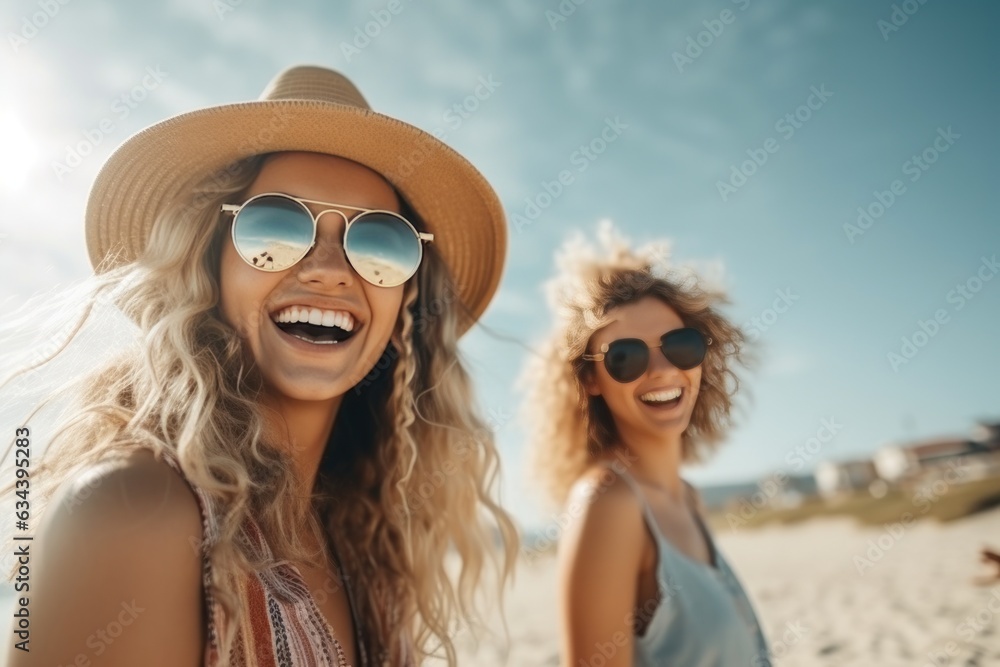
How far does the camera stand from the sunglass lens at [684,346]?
249 cm

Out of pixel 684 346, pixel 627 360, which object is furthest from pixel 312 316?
pixel 684 346

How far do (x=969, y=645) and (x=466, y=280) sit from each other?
20.3 feet

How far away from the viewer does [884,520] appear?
24812 mm

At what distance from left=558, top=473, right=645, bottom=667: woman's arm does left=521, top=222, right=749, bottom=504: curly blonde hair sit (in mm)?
422

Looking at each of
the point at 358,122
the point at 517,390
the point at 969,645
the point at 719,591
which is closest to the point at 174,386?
the point at 358,122

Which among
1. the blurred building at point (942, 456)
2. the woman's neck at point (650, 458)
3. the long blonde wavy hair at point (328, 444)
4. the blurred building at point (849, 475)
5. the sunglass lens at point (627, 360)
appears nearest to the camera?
the long blonde wavy hair at point (328, 444)

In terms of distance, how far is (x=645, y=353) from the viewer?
2473 mm

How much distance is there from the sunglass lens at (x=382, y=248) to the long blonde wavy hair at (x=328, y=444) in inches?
13.9

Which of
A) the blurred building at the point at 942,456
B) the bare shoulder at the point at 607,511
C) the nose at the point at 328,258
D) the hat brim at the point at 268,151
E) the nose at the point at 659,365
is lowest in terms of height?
the bare shoulder at the point at 607,511

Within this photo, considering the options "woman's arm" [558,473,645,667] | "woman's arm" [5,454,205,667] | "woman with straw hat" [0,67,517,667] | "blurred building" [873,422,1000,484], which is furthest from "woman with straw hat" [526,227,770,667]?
"blurred building" [873,422,1000,484]

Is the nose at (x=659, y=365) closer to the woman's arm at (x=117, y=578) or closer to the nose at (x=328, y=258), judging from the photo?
the nose at (x=328, y=258)

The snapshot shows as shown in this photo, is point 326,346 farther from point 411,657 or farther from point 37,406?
point 411,657

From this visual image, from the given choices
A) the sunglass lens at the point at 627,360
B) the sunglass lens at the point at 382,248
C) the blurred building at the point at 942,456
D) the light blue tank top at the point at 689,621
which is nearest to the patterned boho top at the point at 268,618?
the sunglass lens at the point at 382,248

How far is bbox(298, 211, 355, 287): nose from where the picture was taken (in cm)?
202
